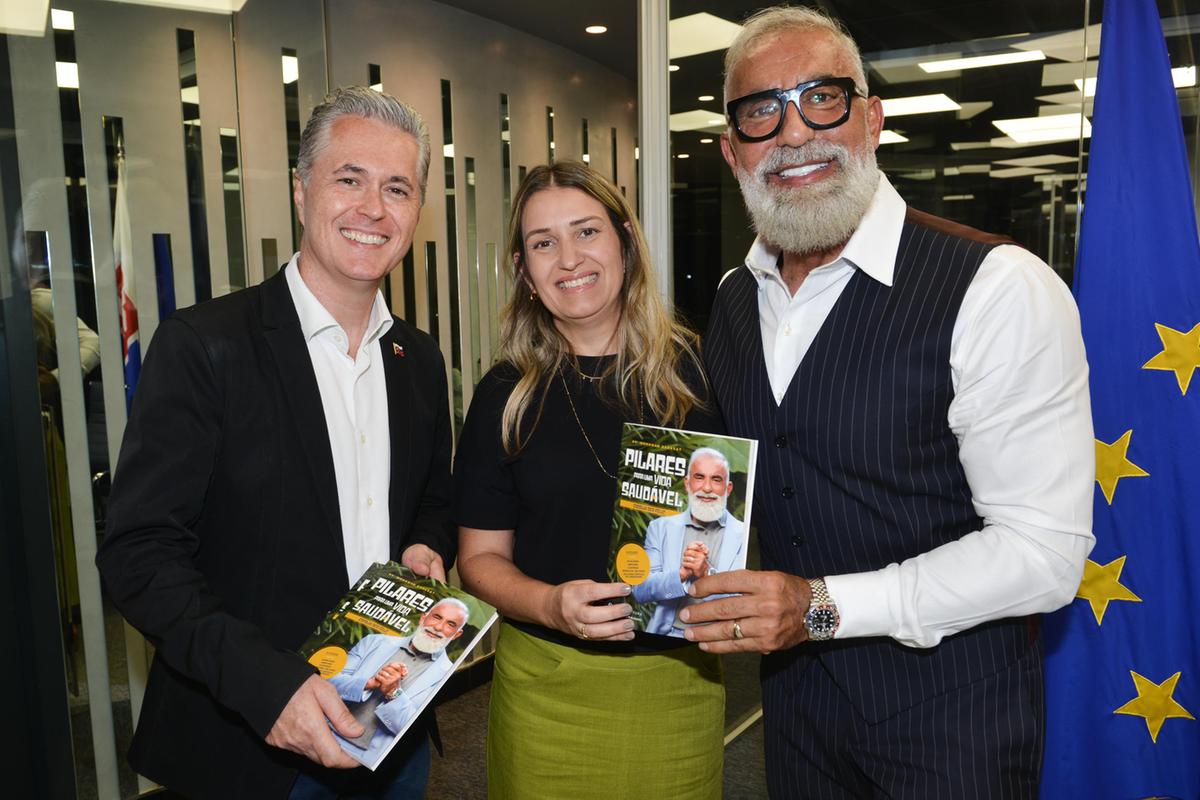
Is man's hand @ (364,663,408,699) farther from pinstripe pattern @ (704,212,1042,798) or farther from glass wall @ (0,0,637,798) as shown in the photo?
glass wall @ (0,0,637,798)

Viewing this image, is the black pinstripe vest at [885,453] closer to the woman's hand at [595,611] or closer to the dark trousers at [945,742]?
the dark trousers at [945,742]

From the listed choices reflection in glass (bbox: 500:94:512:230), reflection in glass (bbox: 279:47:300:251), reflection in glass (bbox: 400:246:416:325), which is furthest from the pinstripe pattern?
reflection in glass (bbox: 500:94:512:230)

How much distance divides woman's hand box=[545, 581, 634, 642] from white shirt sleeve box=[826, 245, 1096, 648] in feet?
1.32

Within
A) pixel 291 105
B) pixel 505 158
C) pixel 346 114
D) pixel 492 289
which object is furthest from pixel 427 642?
pixel 505 158

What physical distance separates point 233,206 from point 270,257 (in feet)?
0.89

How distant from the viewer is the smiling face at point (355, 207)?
172 cm

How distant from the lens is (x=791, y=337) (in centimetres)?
163

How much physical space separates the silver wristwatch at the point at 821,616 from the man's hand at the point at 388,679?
0.70m

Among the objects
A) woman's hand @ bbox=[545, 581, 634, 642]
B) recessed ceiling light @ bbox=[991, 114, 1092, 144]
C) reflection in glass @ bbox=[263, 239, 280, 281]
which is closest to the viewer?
woman's hand @ bbox=[545, 581, 634, 642]

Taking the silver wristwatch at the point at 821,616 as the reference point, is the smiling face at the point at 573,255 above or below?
above

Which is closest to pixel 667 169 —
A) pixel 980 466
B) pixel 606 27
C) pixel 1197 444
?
pixel 606 27

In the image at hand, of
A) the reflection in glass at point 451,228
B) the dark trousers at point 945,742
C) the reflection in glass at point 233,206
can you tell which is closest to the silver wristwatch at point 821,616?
the dark trousers at point 945,742

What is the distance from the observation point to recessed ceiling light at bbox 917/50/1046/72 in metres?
2.98

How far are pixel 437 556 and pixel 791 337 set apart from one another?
88 centimetres
